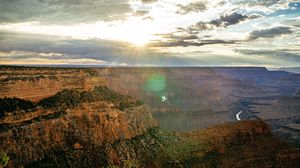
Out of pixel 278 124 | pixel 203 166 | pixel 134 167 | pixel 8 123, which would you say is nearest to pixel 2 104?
pixel 8 123

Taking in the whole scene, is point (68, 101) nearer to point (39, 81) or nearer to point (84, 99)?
point (84, 99)

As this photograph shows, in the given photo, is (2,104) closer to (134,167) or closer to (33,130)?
(33,130)

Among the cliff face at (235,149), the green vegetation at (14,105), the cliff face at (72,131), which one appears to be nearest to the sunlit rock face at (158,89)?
the green vegetation at (14,105)

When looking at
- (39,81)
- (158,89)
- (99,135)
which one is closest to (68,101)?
(39,81)

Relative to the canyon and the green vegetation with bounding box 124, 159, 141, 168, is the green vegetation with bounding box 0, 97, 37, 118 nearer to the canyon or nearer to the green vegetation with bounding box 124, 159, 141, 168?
the canyon

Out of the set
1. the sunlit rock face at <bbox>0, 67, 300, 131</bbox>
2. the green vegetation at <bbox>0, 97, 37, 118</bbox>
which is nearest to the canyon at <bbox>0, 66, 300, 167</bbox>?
the sunlit rock face at <bbox>0, 67, 300, 131</bbox>

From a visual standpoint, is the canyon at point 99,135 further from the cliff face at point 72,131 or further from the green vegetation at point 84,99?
the green vegetation at point 84,99
